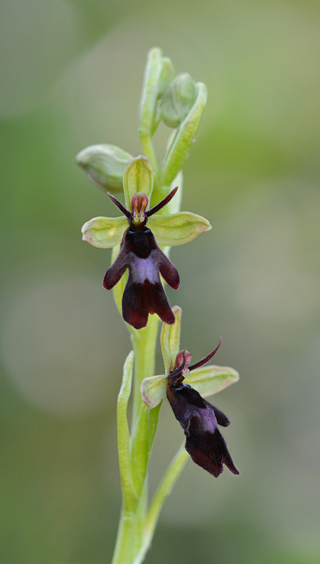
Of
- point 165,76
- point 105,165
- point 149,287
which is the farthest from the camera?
point 165,76

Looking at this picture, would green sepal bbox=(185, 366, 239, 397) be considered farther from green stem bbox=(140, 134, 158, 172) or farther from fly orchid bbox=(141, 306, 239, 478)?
green stem bbox=(140, 134, 158, 172)

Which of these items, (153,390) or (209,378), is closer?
(153,390)

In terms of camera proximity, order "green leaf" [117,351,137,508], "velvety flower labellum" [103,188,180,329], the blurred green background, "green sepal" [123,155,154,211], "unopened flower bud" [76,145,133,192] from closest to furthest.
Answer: "velvety flower labellum" [103,188,180,329]
"green leaf" [117,351,137,508]
"green sepal" [123,155,154,211]
"unopened flower bud" [76,145,133,192]
the blurred green background

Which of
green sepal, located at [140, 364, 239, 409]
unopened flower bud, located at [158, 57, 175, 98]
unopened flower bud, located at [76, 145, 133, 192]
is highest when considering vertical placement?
unopened flower bud, located at [158, 57, 175, 98]

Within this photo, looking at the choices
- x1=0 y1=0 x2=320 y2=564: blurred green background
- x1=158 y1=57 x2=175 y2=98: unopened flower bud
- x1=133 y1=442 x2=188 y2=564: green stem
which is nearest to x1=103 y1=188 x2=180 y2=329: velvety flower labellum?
x1=158 y1=57 x2=175 y2=98: unopened flower bud

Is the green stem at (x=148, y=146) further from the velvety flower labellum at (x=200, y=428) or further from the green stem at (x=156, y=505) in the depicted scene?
the green stem at (x=156, y=505)

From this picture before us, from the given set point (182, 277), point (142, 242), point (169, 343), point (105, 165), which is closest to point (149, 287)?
point (142, 242)

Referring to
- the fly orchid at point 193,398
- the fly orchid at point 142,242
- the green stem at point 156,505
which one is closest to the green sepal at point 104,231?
the fly orchid at point 142,242

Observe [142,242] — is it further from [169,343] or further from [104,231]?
[169,343]
